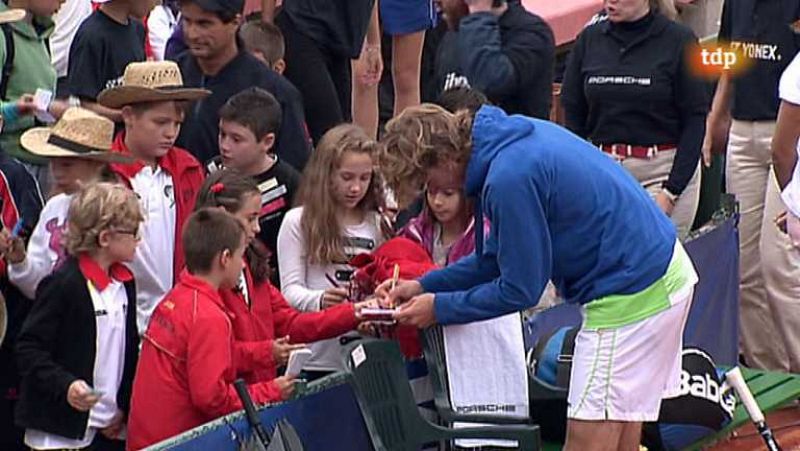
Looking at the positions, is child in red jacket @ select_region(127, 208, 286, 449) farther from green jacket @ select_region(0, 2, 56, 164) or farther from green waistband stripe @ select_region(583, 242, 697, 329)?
green jacket @ select_region(0, 2, 56, 164)

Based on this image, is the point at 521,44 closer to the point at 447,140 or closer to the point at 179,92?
the point at 179,92

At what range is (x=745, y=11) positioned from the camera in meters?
8.38

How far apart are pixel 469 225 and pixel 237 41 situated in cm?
146

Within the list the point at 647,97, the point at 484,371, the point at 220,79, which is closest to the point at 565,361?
the point at 484,371

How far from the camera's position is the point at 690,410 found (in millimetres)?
6562

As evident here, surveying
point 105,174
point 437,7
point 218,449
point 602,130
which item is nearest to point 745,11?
point 602,130

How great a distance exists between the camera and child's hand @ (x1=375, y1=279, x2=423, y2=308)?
18.5 ft

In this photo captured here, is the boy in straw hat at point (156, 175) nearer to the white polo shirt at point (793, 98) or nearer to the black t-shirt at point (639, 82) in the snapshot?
the white polo shirt at point (793, 98)

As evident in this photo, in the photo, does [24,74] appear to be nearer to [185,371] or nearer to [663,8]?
[185,371]

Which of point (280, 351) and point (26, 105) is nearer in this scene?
point (280, 351)

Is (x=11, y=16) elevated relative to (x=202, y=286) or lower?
elevated

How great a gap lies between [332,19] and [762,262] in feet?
7.53

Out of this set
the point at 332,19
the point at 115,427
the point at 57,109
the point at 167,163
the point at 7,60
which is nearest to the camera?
the point at 115,427

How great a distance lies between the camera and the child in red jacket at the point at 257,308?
5.79 metres
